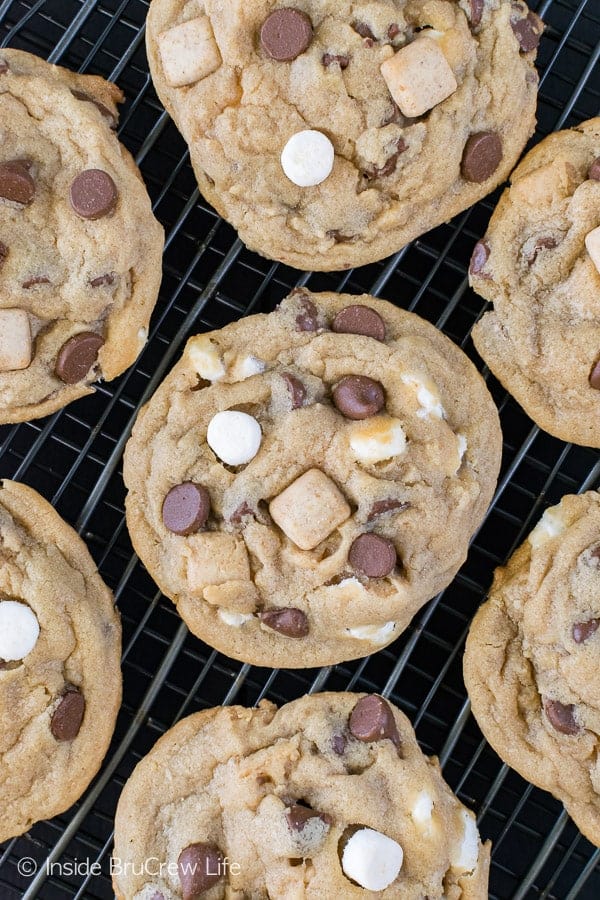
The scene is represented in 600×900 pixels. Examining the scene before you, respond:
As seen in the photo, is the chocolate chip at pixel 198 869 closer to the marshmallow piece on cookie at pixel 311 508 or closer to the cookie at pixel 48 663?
the cookie at pixel 48 663

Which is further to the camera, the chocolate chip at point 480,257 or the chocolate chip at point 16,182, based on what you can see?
the chocolate chip at point 480,257

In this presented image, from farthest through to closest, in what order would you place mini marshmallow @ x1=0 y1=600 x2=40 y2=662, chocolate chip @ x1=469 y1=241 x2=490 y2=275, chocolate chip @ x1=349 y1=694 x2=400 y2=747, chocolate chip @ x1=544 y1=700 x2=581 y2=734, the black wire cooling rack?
the black wire cooling rack < chocolate chip @ x1=469 y1=241 x2=490 y2=275 < chocolate chip @ x1=544 y1=700 x2=581 y2=734 < chocolate chip @ x1=349 y1=694 x2=400 y2=747 < mini marshmallow @ x1=0 y1=600 x2=40 y2=662

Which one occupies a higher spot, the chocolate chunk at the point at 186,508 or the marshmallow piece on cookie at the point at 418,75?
the marshmallow piece on cookie at the point at 418,75

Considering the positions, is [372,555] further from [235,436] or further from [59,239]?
[59,239]

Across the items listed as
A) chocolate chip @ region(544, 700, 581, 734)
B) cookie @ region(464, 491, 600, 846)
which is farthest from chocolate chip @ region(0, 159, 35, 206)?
chocolate chip @ region(544, 700, 581, 734)

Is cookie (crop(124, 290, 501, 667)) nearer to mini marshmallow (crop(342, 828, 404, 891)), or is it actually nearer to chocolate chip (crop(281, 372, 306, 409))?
chocolate chip (crop(281, 372, 306, 409))

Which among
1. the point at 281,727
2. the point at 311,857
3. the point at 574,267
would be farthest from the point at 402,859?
the point at 574,267

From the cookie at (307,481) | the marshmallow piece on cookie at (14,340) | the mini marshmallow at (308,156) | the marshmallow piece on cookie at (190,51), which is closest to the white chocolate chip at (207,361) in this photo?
the cookie at (307,481)
